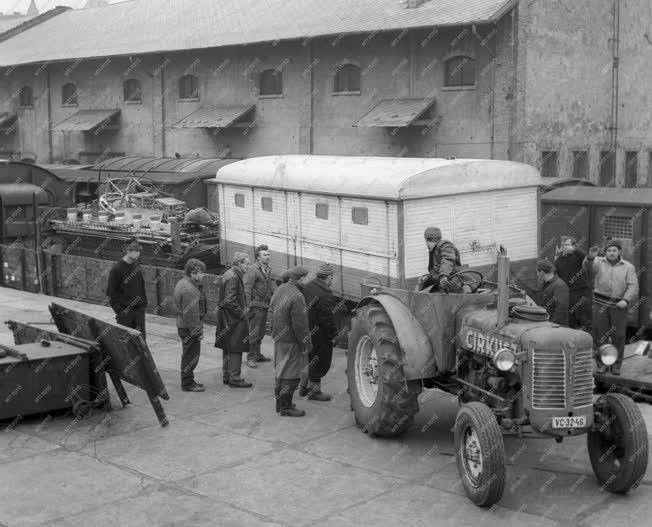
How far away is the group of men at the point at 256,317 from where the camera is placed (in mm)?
10297

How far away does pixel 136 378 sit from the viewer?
31.8ft

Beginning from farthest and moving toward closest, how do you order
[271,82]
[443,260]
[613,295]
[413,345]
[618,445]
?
[271,82], [613,295], [443,260], [413,345], [618,445]

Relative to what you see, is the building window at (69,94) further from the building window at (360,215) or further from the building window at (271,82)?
the building window at (360,215)

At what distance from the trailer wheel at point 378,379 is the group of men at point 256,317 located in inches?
28.0

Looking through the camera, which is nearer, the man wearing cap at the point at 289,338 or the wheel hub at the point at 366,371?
the wheel hub at the point at 366,371

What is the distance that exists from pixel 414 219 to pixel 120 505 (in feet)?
22.4

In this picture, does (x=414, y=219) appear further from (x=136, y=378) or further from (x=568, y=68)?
(x=568, y=68)

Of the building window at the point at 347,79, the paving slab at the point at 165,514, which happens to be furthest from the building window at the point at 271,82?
the paving slab at the point at 165,514

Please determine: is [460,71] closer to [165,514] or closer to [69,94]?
[165,514]

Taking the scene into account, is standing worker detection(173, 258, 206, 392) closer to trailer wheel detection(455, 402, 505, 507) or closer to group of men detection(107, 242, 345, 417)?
group of men detection(107, 242, 345, 417)

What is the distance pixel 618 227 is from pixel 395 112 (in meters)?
12.4

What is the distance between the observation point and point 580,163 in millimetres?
27766

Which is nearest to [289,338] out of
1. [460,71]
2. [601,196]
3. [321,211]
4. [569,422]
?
[569,422]

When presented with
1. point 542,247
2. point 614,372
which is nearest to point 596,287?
point 614,372
